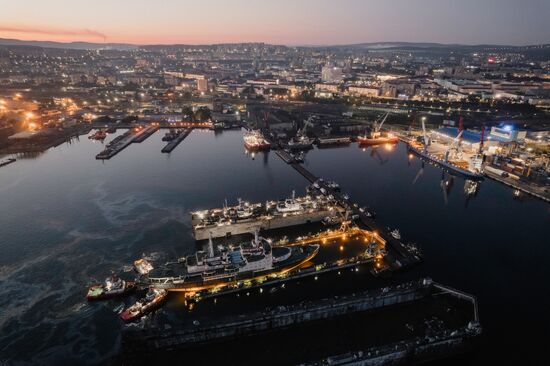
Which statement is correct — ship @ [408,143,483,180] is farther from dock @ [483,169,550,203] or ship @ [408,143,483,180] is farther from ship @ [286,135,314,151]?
ship @ [286,135,314,151]

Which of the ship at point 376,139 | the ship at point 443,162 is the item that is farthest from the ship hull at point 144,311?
the ship at point 376,139

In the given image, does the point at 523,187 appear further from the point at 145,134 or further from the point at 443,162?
the point at 145,134

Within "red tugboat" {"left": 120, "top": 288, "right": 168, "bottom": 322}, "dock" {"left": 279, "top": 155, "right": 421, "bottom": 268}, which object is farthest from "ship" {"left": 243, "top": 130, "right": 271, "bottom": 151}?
"red tugboat" {"left": 120, "top": 288, "right": 168, "bottom": 322}

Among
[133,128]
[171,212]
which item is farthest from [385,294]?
[133,128]

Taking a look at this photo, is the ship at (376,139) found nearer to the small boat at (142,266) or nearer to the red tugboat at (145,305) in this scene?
the small boat at (142,266)

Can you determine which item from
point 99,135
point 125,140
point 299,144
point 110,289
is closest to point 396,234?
point 110,289

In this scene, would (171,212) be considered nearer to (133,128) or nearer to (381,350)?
(381,350)
